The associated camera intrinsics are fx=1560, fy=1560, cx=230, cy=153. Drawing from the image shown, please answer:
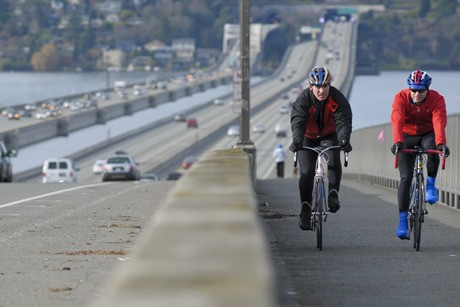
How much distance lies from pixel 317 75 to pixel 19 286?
12.4 feet

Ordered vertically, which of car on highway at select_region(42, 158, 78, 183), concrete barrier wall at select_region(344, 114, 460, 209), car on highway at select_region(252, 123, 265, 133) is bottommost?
car on highway at select_region(252, 123, 265, 133)

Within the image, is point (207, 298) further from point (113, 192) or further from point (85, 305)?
point (113, 192)

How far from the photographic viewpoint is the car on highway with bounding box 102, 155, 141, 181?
6113cm

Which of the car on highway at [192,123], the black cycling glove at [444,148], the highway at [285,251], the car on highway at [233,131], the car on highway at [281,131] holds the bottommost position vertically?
the car on highway at [192,123]

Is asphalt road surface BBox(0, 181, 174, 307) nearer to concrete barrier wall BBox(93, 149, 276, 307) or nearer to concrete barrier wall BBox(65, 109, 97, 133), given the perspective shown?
concrete barrier wall BBox(93, 149, 276, 307)

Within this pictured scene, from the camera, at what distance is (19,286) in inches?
400

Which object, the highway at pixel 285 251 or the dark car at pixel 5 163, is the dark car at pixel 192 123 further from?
the highway at pixel 285 251

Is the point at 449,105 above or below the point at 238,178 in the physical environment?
below

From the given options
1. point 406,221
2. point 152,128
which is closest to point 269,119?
point 152,128

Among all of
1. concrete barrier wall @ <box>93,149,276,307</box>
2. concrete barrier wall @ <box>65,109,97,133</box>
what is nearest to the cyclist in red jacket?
concrete barrier wall @ <box>93,149,276,307</box>

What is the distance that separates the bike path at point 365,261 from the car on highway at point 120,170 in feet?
136

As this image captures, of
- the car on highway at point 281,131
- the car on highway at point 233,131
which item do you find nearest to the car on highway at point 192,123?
the car on highway at point 233,131

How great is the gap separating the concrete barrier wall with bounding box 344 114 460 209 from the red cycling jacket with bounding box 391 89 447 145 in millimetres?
6834

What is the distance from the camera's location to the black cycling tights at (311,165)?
13375mm
